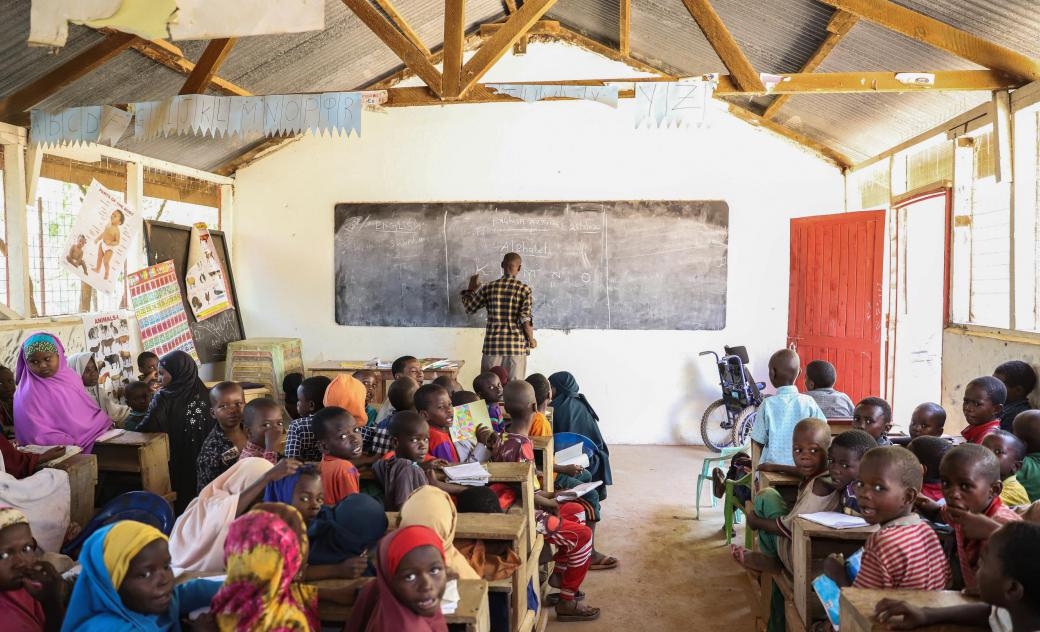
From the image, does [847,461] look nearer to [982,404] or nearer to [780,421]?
[780,421]

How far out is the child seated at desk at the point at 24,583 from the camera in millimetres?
1735

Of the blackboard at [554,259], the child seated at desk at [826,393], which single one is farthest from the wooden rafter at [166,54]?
the child seated at desk at [826,393]

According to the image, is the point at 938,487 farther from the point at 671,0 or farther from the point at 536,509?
the point at 671,0

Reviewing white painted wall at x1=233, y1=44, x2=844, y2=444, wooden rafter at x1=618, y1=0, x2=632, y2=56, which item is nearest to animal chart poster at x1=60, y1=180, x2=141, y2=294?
white painted wall at x1=233, y1=44, x2=844, y2=444

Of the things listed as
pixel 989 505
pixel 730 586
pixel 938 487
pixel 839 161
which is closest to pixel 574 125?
pixel 839 161

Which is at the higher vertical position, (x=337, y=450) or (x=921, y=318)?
(x=921, y=318)

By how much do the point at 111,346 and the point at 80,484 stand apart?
2836 millimetres

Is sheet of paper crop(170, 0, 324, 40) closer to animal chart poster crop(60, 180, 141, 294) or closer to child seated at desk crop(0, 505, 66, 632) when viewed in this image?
child seated at desk crop(0, 505, 66, 632)

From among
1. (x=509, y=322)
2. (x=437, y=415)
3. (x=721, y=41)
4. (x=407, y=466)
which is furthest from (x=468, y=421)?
(x=509, y=322)

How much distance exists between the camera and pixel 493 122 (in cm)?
702

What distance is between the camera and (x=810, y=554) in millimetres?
2262

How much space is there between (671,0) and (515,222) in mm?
2437

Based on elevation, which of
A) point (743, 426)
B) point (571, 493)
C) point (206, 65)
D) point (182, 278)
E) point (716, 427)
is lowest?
point (716, 427)

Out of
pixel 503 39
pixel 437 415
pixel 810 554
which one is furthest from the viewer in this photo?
pixel 503 39
